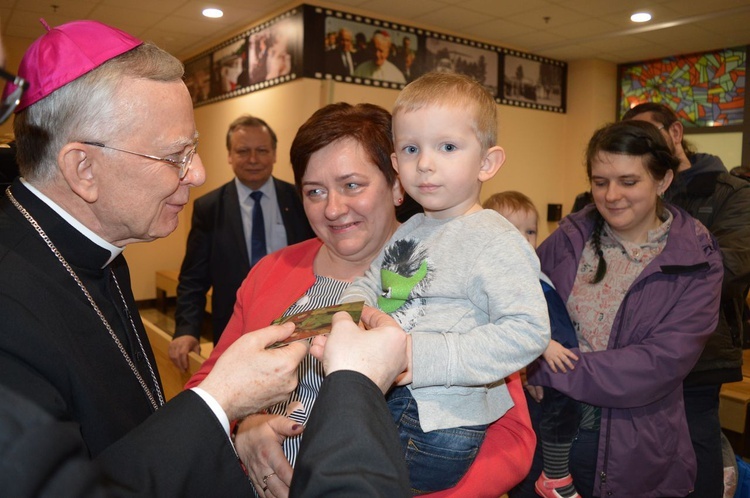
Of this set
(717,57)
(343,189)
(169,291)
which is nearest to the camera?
(343,189)

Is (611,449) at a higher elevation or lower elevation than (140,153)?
lower

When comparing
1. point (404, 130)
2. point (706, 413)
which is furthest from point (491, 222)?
point (706, 413)

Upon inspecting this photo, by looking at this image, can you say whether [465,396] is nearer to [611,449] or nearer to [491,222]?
[491,222]

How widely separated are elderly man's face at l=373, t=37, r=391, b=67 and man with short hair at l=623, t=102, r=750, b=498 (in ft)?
15.0

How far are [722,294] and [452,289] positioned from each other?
1.71 metres

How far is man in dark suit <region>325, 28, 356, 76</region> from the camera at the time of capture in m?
6.41

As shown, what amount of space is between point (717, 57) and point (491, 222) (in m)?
8.79

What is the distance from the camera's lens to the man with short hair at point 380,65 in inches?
264

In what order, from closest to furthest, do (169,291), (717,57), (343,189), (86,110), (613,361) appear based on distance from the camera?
(86,110) → (343,189) → (613,361) → (717,57) → (169,291)

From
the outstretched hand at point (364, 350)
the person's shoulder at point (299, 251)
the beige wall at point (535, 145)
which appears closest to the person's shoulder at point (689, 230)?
the person's shoulder at point (299, 251)

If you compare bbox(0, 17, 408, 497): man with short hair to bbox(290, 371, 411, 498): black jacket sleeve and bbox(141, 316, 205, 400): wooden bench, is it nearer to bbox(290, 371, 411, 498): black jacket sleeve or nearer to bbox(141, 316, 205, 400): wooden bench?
bbox(290, 371, 411, 498): black jacket sleeve

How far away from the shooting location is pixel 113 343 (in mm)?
1323

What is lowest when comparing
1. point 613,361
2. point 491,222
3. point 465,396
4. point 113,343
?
point 613,361

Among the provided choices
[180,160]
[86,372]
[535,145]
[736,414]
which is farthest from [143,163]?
[535,145]
